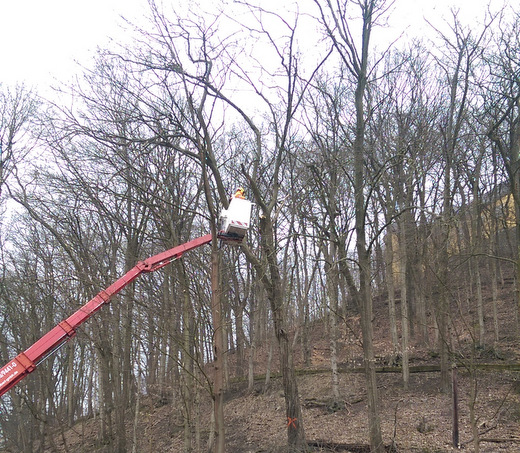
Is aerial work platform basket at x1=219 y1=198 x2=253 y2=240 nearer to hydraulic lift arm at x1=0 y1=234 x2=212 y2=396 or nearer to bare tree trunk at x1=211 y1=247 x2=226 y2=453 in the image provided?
bare tree trunk at x1=211 y1=247 x2=226 y2=453

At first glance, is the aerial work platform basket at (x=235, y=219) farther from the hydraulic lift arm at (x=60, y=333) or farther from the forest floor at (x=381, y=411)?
the forest floor at (x=381, y=411)

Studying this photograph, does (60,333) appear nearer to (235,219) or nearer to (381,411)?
(235,219)

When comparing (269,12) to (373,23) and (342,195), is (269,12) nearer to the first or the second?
(373,23)

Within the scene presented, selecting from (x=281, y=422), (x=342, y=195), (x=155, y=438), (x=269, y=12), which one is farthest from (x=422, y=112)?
(x=155, y=438)

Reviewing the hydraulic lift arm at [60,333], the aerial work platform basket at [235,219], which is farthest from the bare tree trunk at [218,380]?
the hydraulic lift arm at [60,333]

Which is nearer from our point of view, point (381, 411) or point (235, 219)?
point (235, 219)

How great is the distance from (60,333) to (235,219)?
4.36 m

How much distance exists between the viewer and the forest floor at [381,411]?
8.45m

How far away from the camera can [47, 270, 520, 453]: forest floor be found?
8453 millimetres

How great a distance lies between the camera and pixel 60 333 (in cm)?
828

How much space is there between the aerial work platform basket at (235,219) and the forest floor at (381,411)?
2.33 m

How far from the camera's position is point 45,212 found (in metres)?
11.6

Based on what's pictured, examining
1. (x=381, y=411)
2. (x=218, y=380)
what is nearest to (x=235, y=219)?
(x=218, y=380)

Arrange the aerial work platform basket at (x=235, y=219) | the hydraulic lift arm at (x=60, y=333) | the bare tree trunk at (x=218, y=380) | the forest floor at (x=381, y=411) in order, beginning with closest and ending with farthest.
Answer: the bare tree trunk at (x=218, y=380), the aerial work platform basket at (x=235, y=219), the hydraulic lift arm at (x=60, y=333), the forest floor at (x=381, y=411)
